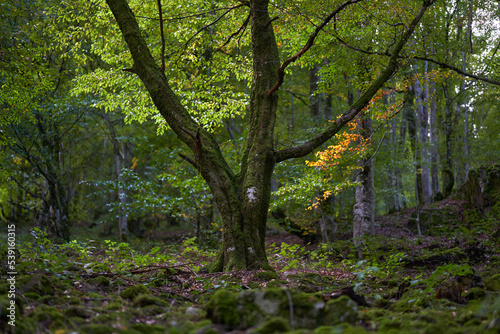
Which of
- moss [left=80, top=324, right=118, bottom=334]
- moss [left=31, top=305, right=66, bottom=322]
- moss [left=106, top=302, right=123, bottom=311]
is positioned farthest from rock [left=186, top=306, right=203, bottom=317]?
moss [left=31, top=305, right=66, bottom=322]

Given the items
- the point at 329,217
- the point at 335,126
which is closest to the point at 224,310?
the point at 335,126

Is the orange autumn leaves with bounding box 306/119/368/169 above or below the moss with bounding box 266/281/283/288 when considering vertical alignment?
above

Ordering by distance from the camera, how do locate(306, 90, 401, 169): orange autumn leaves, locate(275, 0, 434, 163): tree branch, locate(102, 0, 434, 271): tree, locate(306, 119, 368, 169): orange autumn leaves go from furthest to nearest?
1. locate(306, 119, 368, 169): orange autumn leaves
2. locate(306, 90, 401, 169): orange autumn leaves
3. locate(275, 0, 434, 163): tree branch
4. locate(102, 0, 434, 271): tree

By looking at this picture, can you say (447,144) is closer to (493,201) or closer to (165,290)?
(493,201)

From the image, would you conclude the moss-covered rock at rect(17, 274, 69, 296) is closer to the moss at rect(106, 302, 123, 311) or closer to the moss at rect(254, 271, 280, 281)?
the moss at rect(106, 302, 123, 311)

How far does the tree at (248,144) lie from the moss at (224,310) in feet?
7.49

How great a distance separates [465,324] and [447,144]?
665 inches

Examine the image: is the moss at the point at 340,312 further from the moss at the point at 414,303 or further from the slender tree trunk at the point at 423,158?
the slender tree trunk at the point at 423,158

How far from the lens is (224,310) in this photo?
8.00 ft

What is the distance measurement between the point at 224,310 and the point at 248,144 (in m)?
3.65

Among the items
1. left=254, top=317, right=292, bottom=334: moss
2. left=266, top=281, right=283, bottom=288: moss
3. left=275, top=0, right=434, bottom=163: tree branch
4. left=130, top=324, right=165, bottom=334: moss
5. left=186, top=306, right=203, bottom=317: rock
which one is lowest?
left=186, top=306, right=203, bottom=317: rock

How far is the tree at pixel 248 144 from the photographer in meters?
5.04

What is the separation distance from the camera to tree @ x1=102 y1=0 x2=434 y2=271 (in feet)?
16.5

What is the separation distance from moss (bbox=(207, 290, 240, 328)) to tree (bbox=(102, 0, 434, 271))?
7.49 feet
